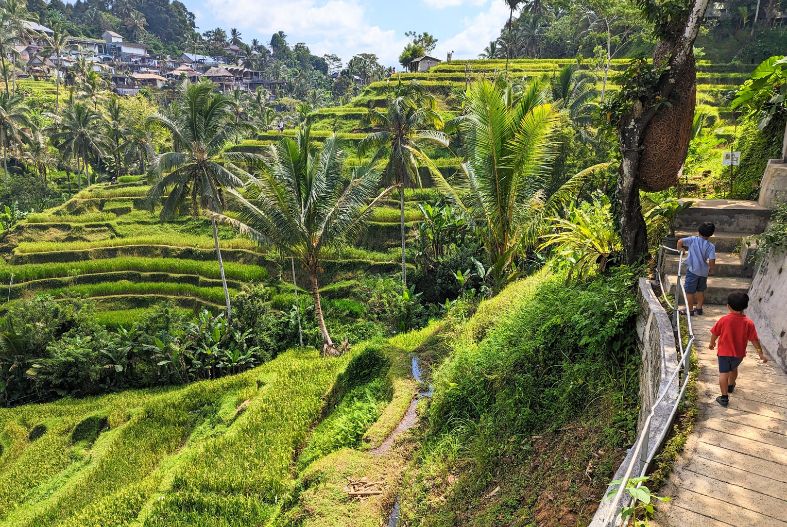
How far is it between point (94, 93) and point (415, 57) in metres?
32.0

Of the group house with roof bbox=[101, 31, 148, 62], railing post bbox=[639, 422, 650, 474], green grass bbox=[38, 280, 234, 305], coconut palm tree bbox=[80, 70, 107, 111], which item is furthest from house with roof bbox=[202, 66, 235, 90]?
railing post bbox=[639, 422, 650, 474]

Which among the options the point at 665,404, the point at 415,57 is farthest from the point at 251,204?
the point at 415,57

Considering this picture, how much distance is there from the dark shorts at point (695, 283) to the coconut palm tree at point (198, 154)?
13.9m

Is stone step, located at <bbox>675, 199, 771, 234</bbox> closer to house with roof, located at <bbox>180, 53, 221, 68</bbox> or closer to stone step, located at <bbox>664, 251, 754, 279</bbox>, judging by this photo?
stone step, located at <bbox>664, 251, 754, 279</bbox>

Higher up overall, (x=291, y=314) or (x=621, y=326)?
(x=621, y=326)

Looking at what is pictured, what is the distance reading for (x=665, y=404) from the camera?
4.07m

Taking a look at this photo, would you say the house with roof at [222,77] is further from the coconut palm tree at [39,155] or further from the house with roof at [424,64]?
the house with roof at [424,64]

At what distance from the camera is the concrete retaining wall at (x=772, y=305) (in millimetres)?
5072

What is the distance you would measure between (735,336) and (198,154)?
666 inches

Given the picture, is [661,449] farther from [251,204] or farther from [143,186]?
[143,186]

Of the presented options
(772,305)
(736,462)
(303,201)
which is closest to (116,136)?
(303,201)

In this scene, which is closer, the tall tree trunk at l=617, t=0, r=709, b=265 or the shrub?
the tall tree trunk at l=617, t=0, r=709, b=265

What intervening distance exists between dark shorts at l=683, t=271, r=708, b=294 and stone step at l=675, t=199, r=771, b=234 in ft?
5.68

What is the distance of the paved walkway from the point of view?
3467 millimetres
